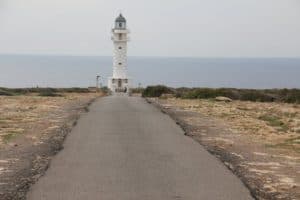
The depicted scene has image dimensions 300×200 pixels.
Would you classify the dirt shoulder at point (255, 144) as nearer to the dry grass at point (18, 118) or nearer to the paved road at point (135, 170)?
the paved road at point (135, 170)

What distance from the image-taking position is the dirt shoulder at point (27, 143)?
9.75 metres

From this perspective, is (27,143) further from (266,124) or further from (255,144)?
(266,124)

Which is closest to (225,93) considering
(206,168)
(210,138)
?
(210,138)

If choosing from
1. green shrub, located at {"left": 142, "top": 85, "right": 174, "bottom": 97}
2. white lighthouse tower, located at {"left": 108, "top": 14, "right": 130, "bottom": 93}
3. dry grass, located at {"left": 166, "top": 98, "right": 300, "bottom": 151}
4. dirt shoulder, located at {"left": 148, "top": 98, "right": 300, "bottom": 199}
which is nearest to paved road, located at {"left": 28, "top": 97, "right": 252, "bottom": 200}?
dirt shoulder, located at {"left": 148, "top": 98, "right": 300, "bottom": 199}

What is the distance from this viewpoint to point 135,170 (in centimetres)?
1051

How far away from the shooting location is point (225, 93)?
4109 centimetres

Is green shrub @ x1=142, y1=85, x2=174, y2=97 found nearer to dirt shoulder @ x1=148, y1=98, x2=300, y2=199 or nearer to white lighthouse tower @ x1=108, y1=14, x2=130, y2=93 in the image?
white lighthouse tower @ x1=108, y1=14, x2=130, y2=93

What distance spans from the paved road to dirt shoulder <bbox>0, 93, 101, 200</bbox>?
274 millimetres

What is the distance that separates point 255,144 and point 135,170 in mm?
5617

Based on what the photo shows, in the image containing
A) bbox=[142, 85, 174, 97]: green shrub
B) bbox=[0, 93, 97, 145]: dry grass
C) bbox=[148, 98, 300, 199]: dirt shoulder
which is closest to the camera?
bbox=[148, 98, 300, 199]: dirt shoulder

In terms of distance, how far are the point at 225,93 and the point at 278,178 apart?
3082 cm

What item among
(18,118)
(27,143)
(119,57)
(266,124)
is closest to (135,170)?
(27,143)

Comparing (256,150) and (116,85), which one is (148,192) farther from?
(116,85)

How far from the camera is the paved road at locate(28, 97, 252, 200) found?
8.77 metres
